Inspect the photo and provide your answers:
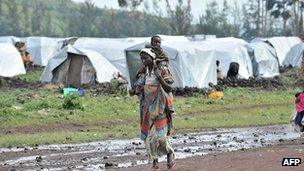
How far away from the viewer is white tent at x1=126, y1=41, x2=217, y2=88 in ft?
86.6

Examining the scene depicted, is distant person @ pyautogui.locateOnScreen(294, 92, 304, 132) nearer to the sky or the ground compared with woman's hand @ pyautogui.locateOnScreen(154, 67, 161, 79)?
nearer to the ground

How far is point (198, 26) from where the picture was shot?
7431 cm

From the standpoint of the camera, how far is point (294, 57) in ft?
139

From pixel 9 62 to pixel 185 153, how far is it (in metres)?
23.5

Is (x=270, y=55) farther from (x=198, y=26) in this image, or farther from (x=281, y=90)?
(x=198, y=26)

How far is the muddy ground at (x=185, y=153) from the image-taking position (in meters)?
10.0

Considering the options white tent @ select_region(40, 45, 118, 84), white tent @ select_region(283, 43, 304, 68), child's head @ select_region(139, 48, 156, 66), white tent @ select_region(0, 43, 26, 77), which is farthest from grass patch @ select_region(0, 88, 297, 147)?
white tent @ select_region(283, 43, 304, 68)

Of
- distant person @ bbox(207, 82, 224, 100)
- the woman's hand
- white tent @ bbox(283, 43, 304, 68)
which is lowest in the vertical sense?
white tent @ bbox(283, 43, 304, 68)

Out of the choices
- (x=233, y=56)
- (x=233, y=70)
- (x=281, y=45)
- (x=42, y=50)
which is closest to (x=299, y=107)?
(x=233, y=70)

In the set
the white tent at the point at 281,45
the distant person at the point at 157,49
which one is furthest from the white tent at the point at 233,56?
the distant person at the point at 157,49

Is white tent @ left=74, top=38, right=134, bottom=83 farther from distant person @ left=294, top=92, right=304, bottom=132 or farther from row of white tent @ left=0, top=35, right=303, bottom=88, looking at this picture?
distant person @ left=294, top=92, right=304, bottom=132

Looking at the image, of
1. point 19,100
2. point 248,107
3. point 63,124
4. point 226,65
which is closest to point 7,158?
point 63,124

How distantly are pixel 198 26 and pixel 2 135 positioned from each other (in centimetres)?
6060

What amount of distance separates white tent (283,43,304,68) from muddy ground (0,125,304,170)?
26.6 metres
